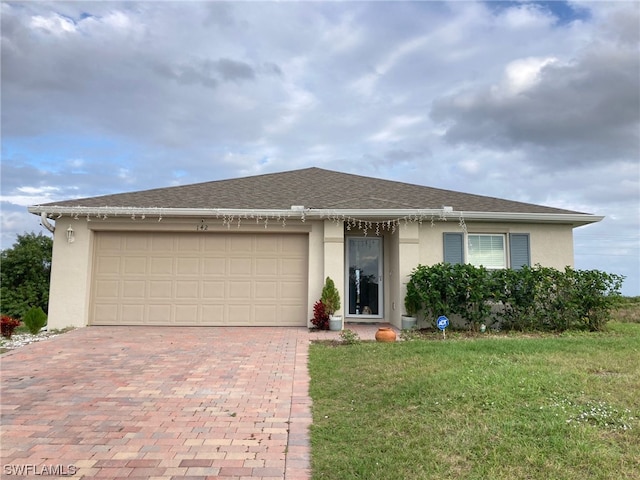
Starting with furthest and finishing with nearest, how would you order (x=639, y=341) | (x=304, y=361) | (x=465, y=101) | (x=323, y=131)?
(x=323, y=131) → (x=465, y=101) → (x=639, y=341) → (x=304, y=361)

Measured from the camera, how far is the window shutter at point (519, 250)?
34.0 feet

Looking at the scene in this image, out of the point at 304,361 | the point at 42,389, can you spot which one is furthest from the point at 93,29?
the point at 304,361

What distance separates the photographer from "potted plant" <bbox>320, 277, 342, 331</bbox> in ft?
31.6

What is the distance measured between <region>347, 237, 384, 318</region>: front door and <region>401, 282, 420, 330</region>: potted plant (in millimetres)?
1602

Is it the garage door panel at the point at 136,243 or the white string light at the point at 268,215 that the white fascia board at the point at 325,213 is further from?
the garage door panel at the point at 136,243

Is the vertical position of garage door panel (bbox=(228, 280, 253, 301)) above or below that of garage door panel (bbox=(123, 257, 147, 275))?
below

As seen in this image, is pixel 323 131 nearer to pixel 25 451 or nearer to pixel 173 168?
pixel 173 168

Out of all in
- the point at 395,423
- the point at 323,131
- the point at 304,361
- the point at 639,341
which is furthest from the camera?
the point at 323,131

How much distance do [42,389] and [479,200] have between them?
34.7ft

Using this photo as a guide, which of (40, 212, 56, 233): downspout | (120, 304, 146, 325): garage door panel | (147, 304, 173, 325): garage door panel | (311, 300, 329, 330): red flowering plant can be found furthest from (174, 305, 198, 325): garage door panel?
(40, 212, 56, 233): downspout

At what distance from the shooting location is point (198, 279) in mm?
10469

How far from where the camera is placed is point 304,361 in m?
6.62

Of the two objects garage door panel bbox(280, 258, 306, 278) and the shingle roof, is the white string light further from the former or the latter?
garage door panel bbox(280, 258, 306, 278)

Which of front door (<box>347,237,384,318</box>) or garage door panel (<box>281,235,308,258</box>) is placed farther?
front door (<box>347,237,384,318</box>)
